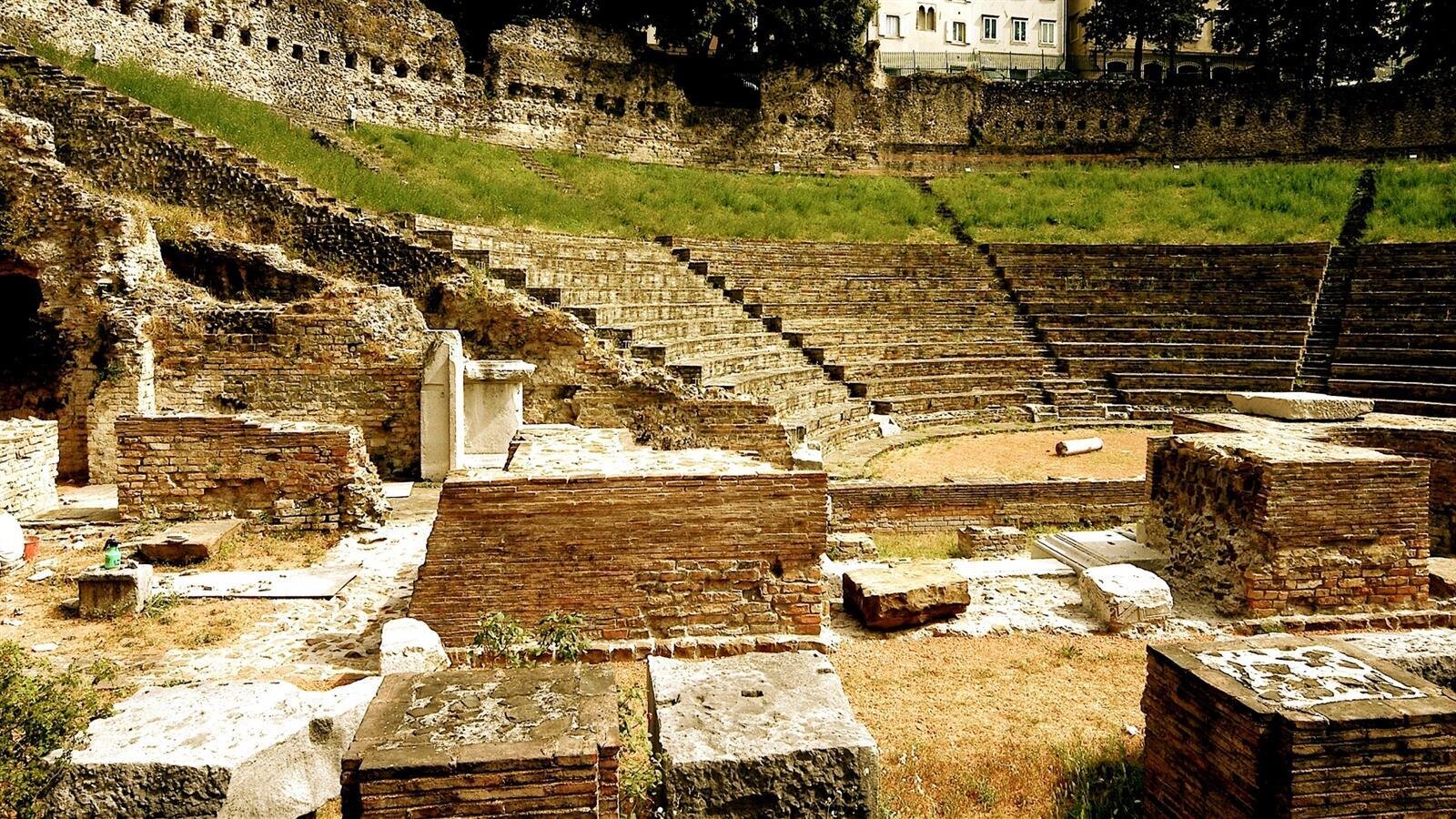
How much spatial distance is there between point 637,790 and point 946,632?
3.12 metres

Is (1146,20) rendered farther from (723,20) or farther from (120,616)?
(120,616)

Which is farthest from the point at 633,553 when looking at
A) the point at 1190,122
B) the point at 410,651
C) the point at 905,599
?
the point at 1190,122

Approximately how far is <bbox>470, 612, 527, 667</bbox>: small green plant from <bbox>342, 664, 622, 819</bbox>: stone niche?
5.90 feet

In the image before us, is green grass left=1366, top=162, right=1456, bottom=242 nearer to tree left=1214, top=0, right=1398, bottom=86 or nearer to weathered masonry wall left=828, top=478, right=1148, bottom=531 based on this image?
tree left=1214, top=0, right=1398, bottom=86

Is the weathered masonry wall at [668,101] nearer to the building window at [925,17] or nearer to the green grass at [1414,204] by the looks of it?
the green grass at [1414,204]

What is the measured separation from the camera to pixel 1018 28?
138 ft

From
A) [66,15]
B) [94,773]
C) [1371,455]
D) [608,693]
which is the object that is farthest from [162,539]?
[66,15]

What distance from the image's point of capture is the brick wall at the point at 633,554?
515 centimetres

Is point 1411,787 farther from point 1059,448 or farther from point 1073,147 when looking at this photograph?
point 1073,147

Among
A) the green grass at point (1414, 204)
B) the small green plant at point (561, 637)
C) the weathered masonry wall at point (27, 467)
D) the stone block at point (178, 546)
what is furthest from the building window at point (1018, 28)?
the small green plant at point (561, 637)

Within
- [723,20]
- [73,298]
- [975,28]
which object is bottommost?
[73,298]

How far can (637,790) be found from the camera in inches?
126

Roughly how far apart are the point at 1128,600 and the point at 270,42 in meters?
22.4

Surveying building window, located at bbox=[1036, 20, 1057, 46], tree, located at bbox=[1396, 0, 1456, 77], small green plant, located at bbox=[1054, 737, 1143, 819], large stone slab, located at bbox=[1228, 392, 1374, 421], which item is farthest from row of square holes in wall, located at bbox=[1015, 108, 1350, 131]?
small green plant, located at bbox=[1054, 737, 1143, 819]
